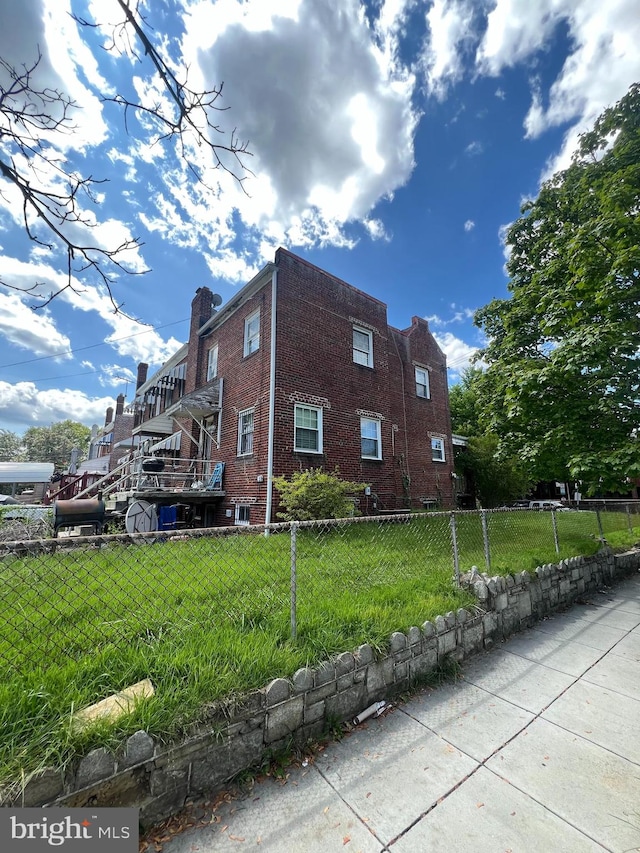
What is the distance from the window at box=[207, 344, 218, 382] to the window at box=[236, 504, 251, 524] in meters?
5.46

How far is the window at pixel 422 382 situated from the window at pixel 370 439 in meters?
3.54

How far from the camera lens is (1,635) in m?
2.49

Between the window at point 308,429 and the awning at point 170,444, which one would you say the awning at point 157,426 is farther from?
the window at point 308,429

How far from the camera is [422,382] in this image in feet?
47.3

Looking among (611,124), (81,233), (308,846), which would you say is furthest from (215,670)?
(611,124)

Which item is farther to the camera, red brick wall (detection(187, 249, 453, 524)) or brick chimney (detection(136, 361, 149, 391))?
brick chimney (detection(136, 361, 149, 391))

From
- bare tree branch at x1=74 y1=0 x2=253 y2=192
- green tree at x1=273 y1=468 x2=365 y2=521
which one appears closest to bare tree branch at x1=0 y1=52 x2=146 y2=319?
bare tree branch at x1=74 y1=0 x2=253 y2=192

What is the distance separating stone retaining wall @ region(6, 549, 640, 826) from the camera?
1.63m

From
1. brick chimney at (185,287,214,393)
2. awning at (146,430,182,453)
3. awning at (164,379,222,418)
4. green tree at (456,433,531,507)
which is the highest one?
brick chimney at (185,287,214,393)

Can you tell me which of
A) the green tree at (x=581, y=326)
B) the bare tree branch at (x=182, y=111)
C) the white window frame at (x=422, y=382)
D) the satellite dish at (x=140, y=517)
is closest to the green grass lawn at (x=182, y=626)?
the green tree at (x=581, y=326)

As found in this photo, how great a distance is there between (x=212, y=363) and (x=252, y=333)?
3.24 meters

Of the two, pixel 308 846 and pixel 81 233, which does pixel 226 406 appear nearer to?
pixel 81 233

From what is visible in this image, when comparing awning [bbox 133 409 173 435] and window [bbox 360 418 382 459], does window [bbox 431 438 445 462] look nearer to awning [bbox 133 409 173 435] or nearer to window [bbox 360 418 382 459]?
window [bbox 360 418 382 459]

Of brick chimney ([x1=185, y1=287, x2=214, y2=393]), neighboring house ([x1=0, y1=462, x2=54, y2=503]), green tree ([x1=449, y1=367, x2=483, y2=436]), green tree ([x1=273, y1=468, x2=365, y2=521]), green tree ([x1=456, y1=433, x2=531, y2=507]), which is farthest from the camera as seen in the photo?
neighboring house ([x1=0, y1=462, x2=54, y2=503])
